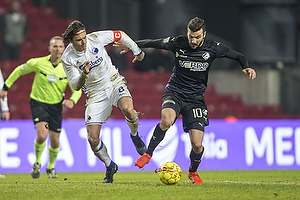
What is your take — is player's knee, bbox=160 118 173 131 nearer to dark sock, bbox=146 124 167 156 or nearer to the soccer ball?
dark sock, bbox=146 124 167 156

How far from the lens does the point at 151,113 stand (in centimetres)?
1702

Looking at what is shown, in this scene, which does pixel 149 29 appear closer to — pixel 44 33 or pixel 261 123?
pixel 44 33

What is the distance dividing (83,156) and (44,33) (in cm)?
687

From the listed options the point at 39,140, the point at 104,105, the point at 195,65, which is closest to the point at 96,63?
the point at 104,105

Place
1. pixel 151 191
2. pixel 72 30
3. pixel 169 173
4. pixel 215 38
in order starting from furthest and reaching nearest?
pixel 215 38 < pixel 169 173 < pixel 72 30 < pixel 151 191

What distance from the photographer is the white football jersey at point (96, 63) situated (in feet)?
27.2

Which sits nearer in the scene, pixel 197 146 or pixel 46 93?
pixel 197 146

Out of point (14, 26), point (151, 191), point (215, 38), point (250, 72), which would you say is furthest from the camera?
point (215, 38)

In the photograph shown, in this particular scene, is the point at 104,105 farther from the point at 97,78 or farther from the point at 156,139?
the point at 156,139

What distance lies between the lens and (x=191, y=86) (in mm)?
8703

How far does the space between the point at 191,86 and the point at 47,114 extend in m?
3.29

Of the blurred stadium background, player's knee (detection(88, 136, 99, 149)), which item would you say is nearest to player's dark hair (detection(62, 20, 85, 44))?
player's knee (detection(88, 136, 99, 149))

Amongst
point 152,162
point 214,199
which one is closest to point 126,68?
point 152,162

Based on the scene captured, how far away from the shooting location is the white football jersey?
830 centimetres
